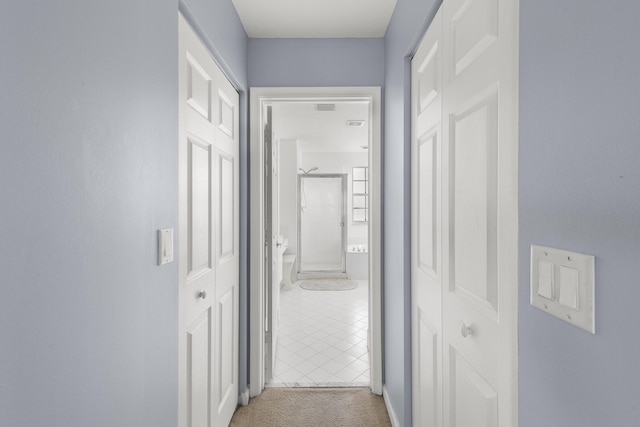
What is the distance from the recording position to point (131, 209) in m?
0.96

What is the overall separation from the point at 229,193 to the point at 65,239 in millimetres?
1362

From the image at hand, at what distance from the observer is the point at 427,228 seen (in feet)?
4.97

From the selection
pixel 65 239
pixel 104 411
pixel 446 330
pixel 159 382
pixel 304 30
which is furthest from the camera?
pixel 304 30

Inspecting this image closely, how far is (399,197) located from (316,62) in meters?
1.14

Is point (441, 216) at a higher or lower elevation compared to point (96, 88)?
lower

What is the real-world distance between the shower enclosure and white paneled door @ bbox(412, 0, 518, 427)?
549 centimetres

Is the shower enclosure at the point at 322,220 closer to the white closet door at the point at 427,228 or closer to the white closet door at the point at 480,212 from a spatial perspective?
the white closet door at the point at 427,228

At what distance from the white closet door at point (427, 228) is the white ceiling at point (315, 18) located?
606 millimetres

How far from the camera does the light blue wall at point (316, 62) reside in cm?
237

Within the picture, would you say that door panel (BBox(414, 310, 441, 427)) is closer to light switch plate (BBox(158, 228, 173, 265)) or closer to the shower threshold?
light switch plate (BBox(158, 228, 173, 265))
